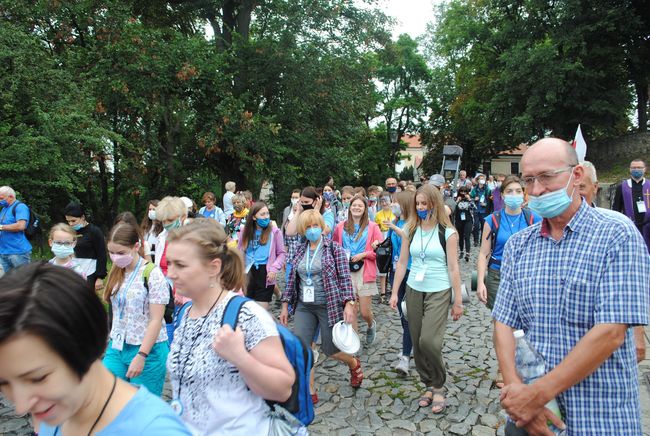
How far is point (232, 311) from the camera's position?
2182mm

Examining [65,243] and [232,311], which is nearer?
[232,311]

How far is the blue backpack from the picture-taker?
A: 218 cm

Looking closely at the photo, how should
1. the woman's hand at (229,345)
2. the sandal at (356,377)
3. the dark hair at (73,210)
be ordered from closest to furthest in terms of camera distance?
the woman's hand at (229,345)
the sandal at (356,377)
the dark hair at (73,210)

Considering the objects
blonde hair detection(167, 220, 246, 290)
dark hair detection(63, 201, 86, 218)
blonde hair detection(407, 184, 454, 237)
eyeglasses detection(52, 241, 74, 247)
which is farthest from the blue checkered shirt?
dark hair detection(63, 201, 86, 218)

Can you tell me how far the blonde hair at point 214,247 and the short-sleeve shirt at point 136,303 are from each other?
1302mm

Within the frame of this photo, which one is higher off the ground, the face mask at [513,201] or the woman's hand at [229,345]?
the face mask at [513,201]

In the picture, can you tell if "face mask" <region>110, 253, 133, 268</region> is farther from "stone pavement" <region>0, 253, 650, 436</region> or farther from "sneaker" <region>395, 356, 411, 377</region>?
"sneaker" <region>395, 356, 411, 377</region>

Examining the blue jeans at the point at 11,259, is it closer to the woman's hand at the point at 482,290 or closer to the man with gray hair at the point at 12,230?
the man with gray hair at the point at 12,230

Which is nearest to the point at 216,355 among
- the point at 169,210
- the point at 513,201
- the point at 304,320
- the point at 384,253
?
the point at 304,320

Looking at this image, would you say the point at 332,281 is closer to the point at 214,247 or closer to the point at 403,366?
the point at 403,366

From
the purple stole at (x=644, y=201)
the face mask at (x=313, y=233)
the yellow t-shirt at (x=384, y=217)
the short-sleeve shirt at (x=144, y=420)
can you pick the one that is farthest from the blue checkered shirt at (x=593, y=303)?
the purple stole at (x=644, y=201)

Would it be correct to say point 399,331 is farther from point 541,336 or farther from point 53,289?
point 53,289

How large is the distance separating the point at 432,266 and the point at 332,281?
102cm

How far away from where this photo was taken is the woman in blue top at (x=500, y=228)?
16.2ft
